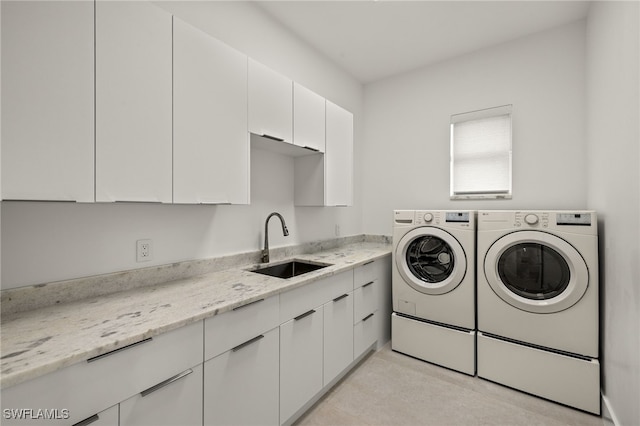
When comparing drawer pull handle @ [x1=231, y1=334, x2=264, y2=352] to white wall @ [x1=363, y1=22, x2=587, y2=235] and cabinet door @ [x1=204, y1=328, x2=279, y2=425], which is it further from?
white wall @ [x1=363, y1=22, x2=587, y2=235]

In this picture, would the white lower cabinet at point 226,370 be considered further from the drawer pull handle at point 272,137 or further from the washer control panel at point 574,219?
the washer control panel at point 574,219

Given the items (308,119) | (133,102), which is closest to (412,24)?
(308,119)

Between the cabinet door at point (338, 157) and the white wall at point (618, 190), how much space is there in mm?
1753

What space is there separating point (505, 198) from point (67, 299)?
10.5ft

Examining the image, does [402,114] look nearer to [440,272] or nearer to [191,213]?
[440,272]

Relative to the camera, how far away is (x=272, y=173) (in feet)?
7.53

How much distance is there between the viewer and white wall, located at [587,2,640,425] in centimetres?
130

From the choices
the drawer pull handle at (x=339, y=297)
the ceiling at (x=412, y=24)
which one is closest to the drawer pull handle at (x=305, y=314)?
the drawer pull handle at (x=339, y=297)

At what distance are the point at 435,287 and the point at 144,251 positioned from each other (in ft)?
6.95

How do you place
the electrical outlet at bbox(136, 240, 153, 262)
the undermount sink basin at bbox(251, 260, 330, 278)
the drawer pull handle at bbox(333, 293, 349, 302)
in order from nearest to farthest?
the electrical outlet at bbox(136, 240, 153, 262) → the drawer pull handle at bbox(333, 293, 349, 302) → the undermount sink basin at bbox(251, 260, 330, 278)

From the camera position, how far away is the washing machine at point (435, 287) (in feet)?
7.27

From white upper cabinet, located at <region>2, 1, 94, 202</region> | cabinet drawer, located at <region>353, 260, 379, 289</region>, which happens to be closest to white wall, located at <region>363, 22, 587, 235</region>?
cabinet drawer, located at <region>353, 260, 379, 289</region>

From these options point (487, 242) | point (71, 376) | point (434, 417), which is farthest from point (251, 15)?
point (434, 417)

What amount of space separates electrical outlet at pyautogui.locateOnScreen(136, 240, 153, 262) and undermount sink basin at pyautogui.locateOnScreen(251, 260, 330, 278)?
29.0 inches
